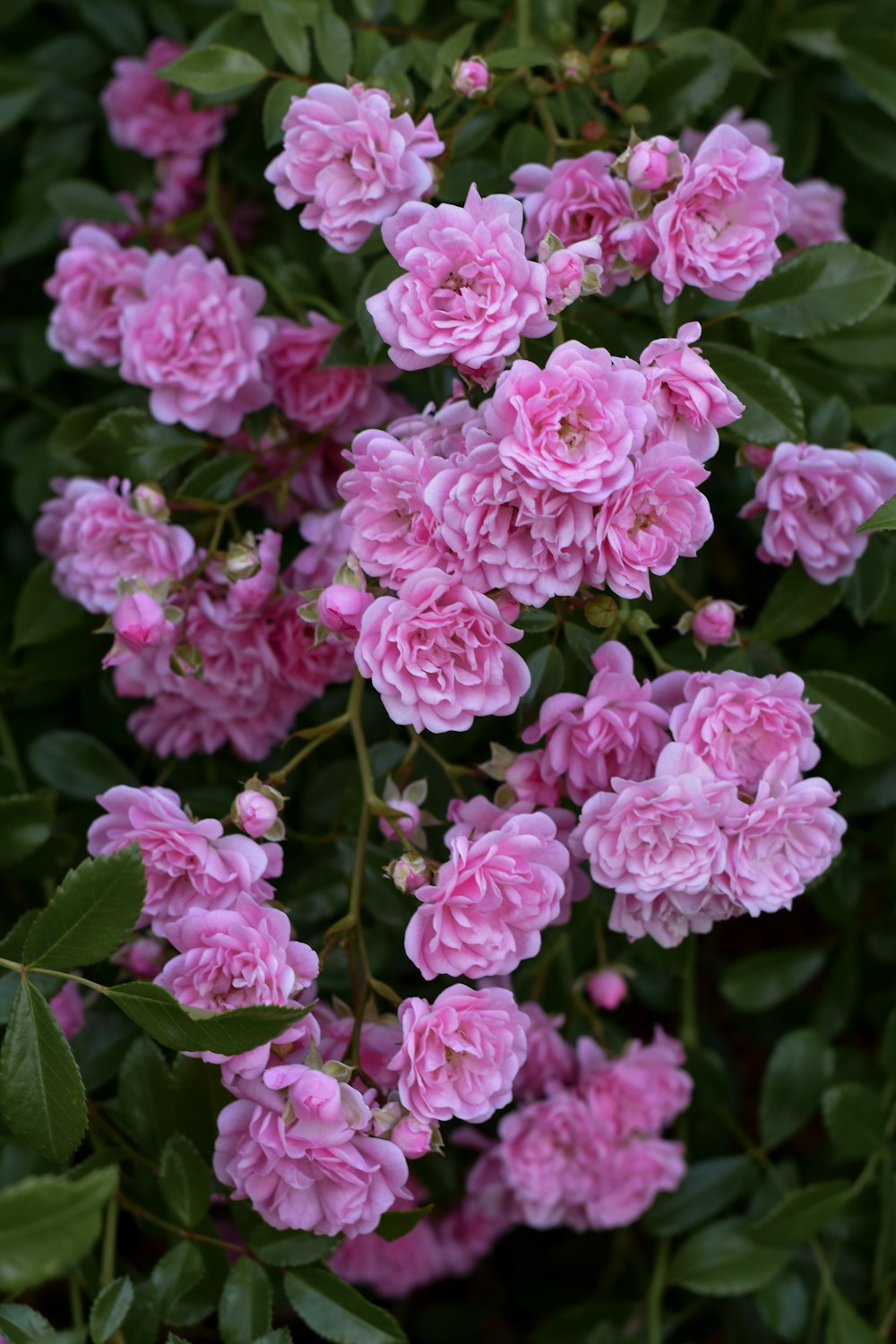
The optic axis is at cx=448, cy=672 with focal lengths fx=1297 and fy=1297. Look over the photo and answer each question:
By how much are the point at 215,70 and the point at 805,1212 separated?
112cm

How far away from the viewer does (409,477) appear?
82 centimetres

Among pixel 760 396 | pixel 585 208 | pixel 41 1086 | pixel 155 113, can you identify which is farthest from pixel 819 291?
pixel 41 1086

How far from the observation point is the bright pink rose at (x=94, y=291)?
1.17 m

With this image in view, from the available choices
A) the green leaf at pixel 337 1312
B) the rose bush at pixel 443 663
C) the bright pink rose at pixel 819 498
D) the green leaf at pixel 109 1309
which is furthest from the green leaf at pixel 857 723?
the green leaf at pixel 109 1309

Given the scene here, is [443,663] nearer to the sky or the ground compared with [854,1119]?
nearer to the sky

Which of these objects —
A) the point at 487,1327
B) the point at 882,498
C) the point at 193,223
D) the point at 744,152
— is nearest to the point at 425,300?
the point at 744,152

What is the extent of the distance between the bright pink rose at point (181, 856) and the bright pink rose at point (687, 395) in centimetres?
39

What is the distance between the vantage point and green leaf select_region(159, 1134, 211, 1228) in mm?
971

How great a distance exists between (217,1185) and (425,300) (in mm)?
706

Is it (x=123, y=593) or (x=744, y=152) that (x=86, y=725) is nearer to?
(x=123, y=593)

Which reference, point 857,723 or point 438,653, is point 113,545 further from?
point 857,723

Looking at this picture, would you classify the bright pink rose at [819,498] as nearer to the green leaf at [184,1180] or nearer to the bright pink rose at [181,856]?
the bright pink rose at [181,856]

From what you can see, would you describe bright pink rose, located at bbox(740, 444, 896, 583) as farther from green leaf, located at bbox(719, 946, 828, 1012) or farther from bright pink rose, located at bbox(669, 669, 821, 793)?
green leaf, located at bbox(719, 946, 828, 1012)

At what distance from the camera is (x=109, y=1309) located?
0.87 meters
